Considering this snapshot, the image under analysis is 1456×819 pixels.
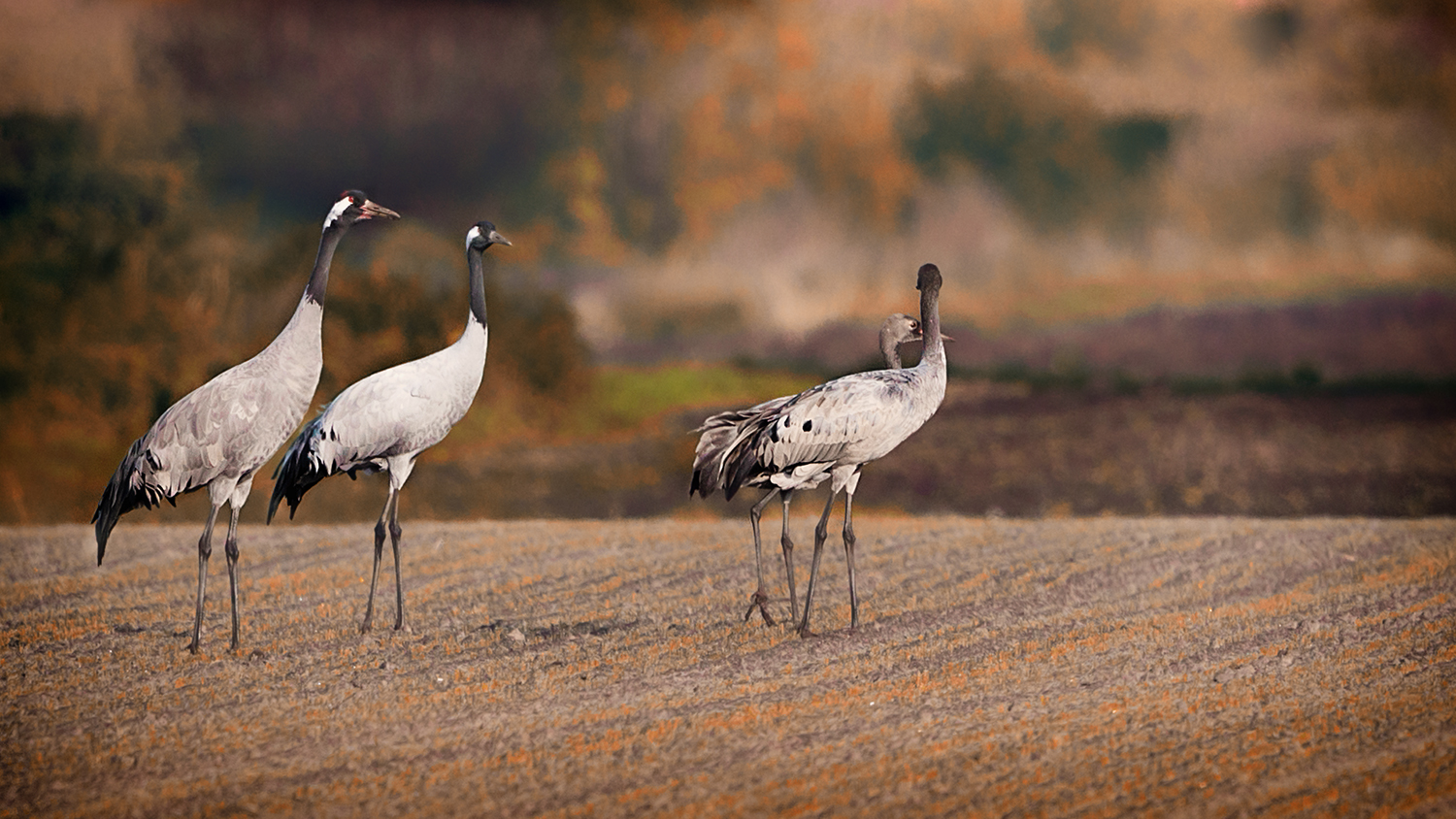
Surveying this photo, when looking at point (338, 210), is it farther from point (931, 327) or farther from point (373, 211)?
point (931, 327)

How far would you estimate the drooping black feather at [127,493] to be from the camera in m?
7.83

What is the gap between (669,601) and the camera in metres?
9.33

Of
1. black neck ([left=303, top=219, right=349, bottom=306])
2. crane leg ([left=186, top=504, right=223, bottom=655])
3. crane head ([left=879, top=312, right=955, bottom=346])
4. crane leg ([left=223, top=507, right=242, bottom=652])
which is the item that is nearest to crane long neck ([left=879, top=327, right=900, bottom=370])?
crane head ([left=879, top=312, right=955, bottom=346])

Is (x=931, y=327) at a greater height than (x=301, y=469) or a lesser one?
greater

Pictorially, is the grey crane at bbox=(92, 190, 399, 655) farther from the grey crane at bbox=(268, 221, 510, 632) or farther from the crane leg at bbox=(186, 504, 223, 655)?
the grey crane at bbox=(268, 221, 510, 632)

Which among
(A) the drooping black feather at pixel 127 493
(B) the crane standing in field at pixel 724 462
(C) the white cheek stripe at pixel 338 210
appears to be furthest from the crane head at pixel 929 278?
(A) the drooping black feather at pixel 127 493

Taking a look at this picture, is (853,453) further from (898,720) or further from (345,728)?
(345,728)

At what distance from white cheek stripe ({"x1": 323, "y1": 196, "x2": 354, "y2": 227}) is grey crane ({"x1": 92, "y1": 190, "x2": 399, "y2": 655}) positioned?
0.49 meters

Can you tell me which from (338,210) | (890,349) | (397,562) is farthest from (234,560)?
(890,349)

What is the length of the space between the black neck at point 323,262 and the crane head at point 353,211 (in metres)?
0.03

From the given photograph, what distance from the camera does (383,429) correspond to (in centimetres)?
802

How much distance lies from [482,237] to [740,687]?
12.3ft

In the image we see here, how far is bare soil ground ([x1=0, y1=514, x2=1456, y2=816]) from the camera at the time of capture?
17.0 feet

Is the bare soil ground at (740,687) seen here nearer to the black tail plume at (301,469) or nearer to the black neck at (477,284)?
the black tail plume at (301,469)
